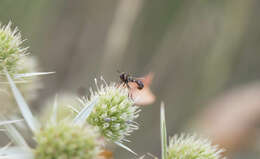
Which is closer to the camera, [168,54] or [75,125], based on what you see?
[75,125]

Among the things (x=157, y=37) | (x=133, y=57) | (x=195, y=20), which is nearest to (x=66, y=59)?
(x=133, y=57)

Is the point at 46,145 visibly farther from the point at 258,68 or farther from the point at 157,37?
the point at 258,68

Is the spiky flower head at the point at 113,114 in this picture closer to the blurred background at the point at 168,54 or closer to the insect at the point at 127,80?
the insect at the point at 127,80

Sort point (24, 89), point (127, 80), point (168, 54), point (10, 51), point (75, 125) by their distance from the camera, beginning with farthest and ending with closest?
1. point (168, 54)
2. point (24, 89)
3. point (127, 80)
4. point (10, 51)
5. point (75, 125)

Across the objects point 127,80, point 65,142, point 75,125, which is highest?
point 127,80

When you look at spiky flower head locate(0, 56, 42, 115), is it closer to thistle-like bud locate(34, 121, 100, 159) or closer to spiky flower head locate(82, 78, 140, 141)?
spiky flower head locate(82, 78, 140, 141)

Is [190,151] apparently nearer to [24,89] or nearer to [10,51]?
[10,51]

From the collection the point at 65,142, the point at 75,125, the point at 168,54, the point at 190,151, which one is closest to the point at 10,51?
the point at 75,125
